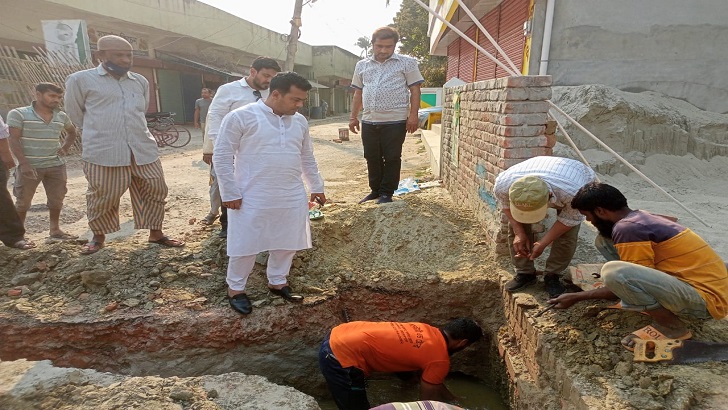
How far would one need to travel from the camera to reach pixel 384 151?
4410mm

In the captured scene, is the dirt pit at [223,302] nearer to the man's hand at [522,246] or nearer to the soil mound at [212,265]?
the soil mound at [212,265]

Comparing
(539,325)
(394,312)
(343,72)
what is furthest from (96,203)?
(343,72)

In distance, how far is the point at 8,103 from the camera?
375 inches

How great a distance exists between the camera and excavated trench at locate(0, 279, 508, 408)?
3.13 metres

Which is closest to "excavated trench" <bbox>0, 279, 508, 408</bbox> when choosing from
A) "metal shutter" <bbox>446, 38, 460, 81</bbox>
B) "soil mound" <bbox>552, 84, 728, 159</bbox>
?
"soil mound" <bbox>552, 84, 728, 159</bbox>

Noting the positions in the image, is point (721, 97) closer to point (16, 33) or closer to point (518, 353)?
point (518, 353)

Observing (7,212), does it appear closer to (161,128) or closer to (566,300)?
(566,300)

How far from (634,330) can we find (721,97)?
19.1 feet

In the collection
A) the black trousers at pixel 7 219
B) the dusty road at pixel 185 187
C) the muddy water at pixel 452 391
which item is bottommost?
the muddy water at pixel 452 391

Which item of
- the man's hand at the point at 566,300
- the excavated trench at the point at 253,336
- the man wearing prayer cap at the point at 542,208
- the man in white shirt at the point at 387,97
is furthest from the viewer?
the man in white shirt at the point at 387,97

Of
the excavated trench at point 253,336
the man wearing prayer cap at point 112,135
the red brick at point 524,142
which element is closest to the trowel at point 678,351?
the excavated trench at point 253,336

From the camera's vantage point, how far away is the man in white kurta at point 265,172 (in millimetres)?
2818

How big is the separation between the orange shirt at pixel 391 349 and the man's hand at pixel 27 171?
318 cm

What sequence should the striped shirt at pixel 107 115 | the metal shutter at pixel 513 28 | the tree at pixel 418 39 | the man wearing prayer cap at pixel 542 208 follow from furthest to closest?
the tree at pixel 418 39 < the metal shutter at pixel 513 28 < the striped shirt at pixel 107 115 < the man wearing prayer cap at pixel 542 208
